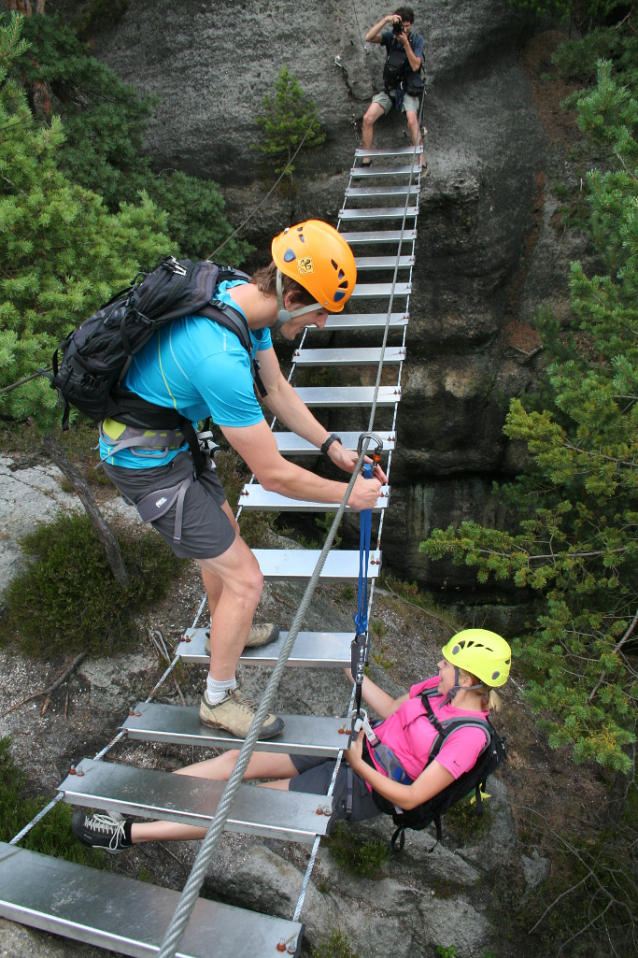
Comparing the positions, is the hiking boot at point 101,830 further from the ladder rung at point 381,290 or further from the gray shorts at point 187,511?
the ladder rung at point 381,290

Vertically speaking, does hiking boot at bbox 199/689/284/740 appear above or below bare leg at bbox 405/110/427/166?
below

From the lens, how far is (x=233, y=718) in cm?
296

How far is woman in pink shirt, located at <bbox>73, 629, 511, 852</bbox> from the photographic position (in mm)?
2738

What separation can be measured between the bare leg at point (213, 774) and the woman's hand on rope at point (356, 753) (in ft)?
1.39

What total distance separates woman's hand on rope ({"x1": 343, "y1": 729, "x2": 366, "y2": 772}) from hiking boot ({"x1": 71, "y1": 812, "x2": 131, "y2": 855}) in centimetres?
113

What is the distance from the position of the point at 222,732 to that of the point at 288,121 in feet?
26.3

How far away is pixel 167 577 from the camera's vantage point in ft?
16.7

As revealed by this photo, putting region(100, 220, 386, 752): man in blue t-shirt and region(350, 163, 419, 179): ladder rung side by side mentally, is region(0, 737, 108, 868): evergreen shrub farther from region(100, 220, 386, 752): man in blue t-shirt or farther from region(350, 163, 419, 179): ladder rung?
region(350, 163, 419, 179): ladder rung

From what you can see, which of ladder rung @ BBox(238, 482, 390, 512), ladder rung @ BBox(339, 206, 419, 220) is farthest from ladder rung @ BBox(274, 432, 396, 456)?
ladder rung @ BBox(339, 206, 419, 220)

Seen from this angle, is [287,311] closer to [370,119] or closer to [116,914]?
[116,914]

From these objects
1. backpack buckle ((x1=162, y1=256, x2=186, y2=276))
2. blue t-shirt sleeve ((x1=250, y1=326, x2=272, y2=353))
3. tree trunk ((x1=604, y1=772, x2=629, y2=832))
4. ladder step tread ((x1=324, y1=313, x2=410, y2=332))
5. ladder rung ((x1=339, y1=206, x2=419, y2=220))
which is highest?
backpack buckle ((x1=162, y1=256, x2=186, y2=276))

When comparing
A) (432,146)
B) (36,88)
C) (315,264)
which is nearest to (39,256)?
(315,264)

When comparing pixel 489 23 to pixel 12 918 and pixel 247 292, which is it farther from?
pixel 12 918

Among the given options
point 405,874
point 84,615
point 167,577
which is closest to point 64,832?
point 84,615
